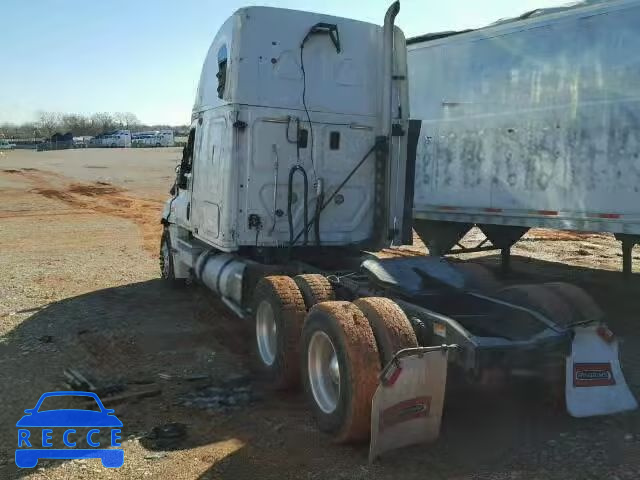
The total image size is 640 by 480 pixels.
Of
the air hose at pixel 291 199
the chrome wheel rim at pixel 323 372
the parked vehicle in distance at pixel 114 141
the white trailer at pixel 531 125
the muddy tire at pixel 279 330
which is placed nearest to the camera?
the chrome wheel rim at pixel 323 372

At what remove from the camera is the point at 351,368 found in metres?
3.99

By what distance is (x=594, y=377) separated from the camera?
14.0ft

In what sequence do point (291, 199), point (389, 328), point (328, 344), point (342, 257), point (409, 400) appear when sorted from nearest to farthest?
point (409, 400), point (389, 328), point (328, 344), point (291, 199), point (342, 257)

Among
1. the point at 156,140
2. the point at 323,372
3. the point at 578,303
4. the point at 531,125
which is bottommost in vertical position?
the point at 323,372

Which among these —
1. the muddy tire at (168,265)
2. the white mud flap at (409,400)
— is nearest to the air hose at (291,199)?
the white mud flap at (409,400)

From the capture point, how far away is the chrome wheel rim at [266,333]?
5543mm

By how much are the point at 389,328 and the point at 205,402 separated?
1.82m

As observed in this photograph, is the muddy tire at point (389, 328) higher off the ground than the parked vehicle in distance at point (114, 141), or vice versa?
the parked vehicle in distance at point (114, 141)

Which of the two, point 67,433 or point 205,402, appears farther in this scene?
point 205,402

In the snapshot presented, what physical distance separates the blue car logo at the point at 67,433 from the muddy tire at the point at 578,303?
3300 mm

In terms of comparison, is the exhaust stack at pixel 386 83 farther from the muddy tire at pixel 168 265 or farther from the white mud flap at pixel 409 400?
the muddy tire at pixel 168 265

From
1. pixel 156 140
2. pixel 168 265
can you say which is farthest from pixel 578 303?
pixel 156 140

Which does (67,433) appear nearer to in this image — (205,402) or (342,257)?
(205,402)

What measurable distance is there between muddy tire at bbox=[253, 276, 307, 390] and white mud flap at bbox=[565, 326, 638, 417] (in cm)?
207
